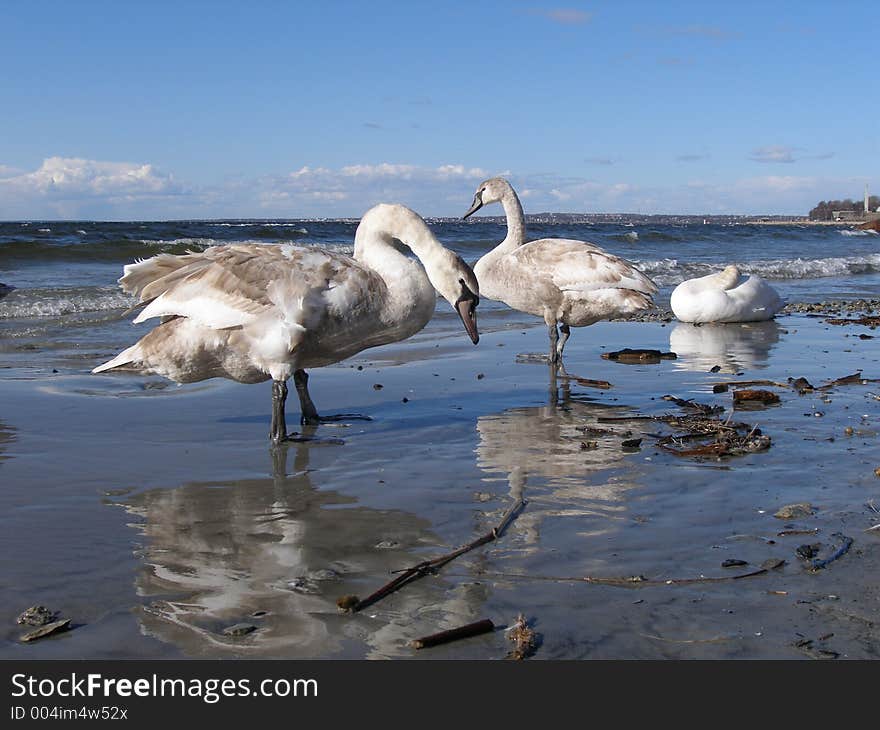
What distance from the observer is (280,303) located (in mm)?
6398

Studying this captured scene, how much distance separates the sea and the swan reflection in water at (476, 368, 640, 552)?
2.90m

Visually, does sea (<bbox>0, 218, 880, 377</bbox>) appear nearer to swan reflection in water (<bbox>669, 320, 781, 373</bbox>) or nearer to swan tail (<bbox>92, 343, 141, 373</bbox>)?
swan tail (<bbox>92, 343, 141, 373</bbox>)

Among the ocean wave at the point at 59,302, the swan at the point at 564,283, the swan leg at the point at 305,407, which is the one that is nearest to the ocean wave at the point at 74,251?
the ocean wave at the point at 59,302

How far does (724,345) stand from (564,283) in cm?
307

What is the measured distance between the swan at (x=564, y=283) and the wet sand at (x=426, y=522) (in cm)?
Result: 101

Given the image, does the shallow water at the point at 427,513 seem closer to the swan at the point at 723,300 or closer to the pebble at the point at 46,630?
the pebble at the point at 46,630

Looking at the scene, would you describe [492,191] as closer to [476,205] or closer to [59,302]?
[476,205]

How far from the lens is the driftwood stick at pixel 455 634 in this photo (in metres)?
3.34

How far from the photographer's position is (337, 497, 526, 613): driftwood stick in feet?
12.1

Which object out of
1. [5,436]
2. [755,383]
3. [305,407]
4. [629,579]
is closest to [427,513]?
[629,579]
